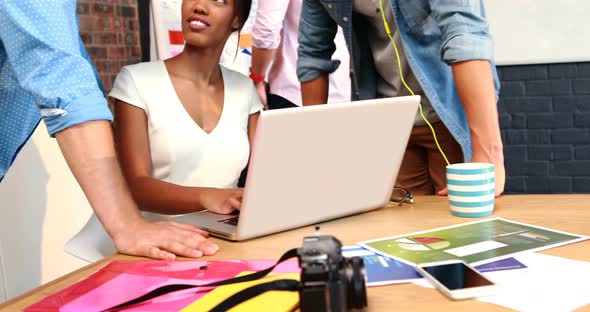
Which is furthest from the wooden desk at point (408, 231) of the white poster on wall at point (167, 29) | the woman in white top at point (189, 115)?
the white poster on wall at point (167, 29)

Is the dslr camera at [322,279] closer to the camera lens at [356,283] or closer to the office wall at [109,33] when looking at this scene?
the camera lens at [356,283]

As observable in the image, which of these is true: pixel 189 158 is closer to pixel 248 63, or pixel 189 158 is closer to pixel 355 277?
pixel 355 277

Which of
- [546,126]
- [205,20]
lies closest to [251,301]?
[205,20]

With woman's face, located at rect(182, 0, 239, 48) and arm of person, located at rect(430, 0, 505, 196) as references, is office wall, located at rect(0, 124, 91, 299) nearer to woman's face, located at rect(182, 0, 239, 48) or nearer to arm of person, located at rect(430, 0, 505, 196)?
woman's face, located at rect(182, 0, 239, 48)

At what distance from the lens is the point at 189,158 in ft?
5.54

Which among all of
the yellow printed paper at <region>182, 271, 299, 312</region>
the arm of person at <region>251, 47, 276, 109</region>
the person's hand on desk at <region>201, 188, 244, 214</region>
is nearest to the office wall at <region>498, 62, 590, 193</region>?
the arm of person at <region>251, 47, 276, 109</region>

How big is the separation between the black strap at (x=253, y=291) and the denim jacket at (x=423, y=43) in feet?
2.76

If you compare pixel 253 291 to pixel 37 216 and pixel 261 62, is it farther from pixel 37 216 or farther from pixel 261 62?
pixel 261 62

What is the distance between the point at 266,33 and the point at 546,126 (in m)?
2.07

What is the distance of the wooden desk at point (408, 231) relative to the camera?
792 mm

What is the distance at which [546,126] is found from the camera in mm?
3980

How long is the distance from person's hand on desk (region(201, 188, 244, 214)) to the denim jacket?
0.59 metres

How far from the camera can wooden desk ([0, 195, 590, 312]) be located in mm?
792

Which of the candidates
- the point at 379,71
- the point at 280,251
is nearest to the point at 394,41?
the point at 379,71
